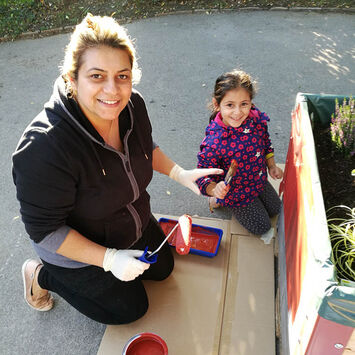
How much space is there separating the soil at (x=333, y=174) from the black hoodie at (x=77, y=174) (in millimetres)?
919

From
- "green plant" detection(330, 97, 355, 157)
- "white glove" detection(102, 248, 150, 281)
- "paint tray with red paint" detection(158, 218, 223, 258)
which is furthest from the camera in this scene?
"paint tray with red paint" detection(158, 218, 223, 258)

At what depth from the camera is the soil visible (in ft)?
5.57

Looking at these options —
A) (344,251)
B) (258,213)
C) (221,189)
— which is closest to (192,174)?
(221,189)

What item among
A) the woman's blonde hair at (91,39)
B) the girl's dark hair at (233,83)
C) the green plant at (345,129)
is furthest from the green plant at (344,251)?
the woman's blonde hair at (91,39)

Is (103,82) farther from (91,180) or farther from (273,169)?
(273,169)

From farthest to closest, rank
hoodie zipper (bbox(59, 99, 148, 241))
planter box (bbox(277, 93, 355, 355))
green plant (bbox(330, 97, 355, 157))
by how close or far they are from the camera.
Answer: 1. green plant (bbox(330, 97, 355, 157))
2. hoodie zipper (bbox(59, 99, 148, 241))
3. planter box (bbox(277, 93, 355, 355))

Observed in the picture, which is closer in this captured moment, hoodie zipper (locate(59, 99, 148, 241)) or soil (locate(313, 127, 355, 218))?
hoodie zipper (locate(59, 99, 148, 241))

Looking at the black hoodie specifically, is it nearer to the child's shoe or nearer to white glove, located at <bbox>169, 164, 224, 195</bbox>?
white glove, located at <bbox>169, 164, 224, 195</bbox>

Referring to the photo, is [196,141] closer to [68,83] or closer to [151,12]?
[68,83]

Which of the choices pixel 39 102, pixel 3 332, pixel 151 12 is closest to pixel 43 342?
pixel 3 332

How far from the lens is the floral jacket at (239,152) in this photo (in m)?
2.04

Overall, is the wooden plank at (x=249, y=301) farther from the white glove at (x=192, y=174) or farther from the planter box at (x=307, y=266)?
the white glove at (x=192, y=174)

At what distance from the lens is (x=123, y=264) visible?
158 centimetres

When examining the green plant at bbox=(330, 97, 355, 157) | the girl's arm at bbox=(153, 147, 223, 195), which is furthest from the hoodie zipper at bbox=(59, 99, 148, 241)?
the green plant at bbox=(330, 97, 355, 157)
